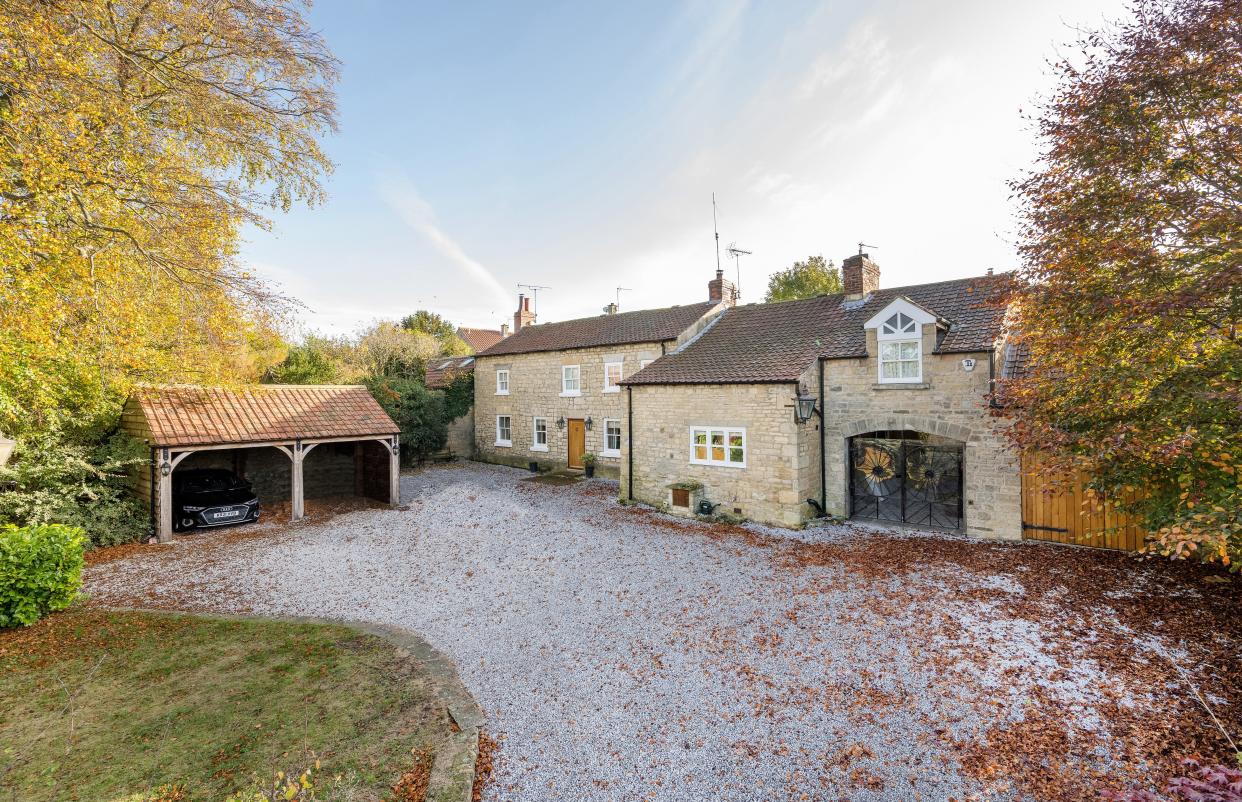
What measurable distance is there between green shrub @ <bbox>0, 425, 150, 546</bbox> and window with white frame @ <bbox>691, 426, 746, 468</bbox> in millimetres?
14366

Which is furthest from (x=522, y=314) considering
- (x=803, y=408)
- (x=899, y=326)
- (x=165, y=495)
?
(x=899, y=326)

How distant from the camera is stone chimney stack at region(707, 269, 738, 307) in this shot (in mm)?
20953

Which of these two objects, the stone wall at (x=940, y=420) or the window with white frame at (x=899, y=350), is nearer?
the stone wall at (x=940, y=420)

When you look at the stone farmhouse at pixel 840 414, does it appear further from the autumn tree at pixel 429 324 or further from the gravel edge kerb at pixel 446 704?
the autumn tree at pixel 429 324

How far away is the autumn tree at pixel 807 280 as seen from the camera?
37969 mm

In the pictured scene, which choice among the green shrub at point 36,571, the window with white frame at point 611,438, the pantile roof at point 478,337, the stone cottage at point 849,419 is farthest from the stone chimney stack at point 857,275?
the pantile roof at point 478,337

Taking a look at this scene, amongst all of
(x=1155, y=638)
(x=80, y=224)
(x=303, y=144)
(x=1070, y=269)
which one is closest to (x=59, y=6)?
(x=80, y=224)

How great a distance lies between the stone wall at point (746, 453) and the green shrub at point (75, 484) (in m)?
13.3

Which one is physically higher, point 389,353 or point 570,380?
point 389,353

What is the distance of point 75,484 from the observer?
12008mm

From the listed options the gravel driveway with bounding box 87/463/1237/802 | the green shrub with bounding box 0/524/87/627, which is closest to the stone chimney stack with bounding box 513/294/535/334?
the gravel driveway with bounding box 87/463/1237/802

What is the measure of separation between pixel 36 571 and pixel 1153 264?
671 inches

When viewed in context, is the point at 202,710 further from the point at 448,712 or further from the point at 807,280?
the point at 807,280

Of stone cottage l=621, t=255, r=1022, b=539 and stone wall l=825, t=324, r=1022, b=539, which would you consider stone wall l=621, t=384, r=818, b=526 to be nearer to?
stone cottage l=621, t=255, r=1022, b=539
